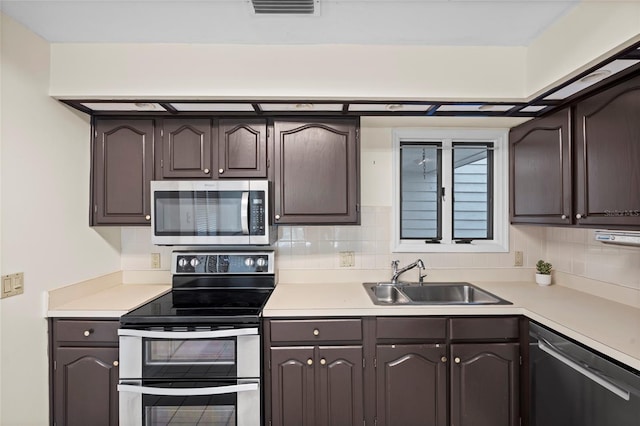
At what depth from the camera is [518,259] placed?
2.37m

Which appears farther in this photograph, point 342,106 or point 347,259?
point 347,259

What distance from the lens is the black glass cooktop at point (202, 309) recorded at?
5.46ft

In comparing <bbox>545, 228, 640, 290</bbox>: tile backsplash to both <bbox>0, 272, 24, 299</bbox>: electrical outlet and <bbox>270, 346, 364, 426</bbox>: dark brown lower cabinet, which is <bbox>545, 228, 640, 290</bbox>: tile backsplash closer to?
<bbox>270, 346, 364, 426</bbox>: dark brown lower cabinet

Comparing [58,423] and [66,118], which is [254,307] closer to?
[58,423]

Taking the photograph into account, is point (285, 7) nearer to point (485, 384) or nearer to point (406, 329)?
point (406, 329)

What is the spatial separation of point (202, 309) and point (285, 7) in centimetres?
165

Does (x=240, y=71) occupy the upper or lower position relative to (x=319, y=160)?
upper

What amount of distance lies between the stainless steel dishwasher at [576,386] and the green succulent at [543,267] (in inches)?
30.2

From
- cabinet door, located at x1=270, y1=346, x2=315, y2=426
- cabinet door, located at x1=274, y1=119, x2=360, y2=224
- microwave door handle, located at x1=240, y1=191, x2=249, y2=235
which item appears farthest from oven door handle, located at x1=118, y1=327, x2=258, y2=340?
cabinet door, located at x1=274, y1=119, x2=360, y2=224

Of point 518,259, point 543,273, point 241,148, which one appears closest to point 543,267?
point 543,273

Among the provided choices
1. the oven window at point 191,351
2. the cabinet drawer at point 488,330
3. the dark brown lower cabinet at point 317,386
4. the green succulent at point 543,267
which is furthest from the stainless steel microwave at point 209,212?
the green succulent at point 543,267

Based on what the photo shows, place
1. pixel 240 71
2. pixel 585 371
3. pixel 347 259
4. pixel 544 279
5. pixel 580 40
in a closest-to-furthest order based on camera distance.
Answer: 1. pixel 585 371
2. pixel 580 40
3. pixel 240 71
4. pixel 544 279
5. pixel 347 259

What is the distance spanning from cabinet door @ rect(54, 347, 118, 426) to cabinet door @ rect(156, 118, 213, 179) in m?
1.11

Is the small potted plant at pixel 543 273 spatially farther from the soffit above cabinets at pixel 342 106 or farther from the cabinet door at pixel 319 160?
the cabinet door at pixel 319 160
